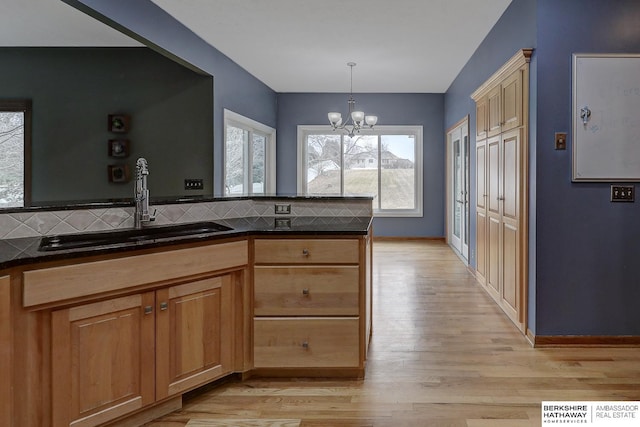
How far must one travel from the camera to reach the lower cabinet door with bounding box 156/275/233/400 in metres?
2.05

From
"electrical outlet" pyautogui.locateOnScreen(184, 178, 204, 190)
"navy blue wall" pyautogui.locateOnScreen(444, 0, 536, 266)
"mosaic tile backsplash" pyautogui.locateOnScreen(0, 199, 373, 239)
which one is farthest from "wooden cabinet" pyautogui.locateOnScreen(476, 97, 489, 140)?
"electrical outlet" pyautogui.locateOnScreen(184, 178, 204, 190)

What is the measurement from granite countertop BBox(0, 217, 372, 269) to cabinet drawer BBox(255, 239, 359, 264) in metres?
0.05

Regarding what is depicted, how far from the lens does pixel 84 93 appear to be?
4.98 metres

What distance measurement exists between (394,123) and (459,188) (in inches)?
75.3

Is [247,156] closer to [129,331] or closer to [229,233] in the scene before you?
[229,233]

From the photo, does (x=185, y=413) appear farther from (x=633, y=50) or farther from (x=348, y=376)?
(x=633, y=50)

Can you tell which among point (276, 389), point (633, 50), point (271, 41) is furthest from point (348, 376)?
point (271, 41)

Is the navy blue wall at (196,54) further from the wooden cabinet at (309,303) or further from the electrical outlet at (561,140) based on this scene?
the electrical outlet at (561,140)

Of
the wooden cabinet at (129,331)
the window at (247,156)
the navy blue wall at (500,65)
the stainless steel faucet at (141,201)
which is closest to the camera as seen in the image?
the wooden cabinet at (129,331)

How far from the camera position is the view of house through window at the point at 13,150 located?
4.98 metres

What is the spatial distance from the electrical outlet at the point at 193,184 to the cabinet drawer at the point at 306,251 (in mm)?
2806

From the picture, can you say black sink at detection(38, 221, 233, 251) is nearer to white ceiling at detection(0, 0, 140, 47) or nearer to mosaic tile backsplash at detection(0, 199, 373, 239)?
mosaic tile backsplash at detection(0, 199, 373, 239)

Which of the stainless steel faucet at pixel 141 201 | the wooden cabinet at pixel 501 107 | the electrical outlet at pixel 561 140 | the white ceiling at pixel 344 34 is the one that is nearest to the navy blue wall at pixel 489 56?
the white ceiling at pixel 344 34

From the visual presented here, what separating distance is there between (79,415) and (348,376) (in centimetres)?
134
